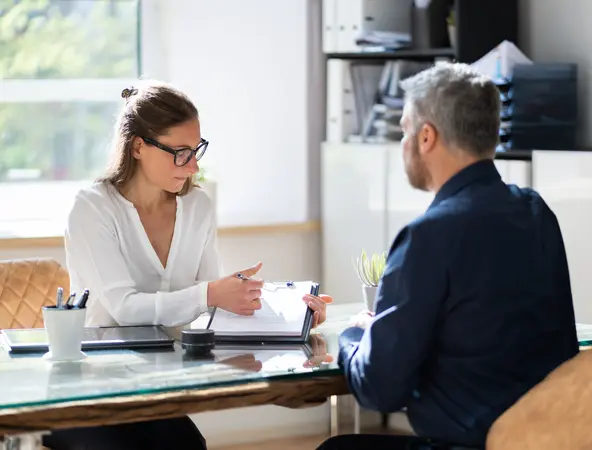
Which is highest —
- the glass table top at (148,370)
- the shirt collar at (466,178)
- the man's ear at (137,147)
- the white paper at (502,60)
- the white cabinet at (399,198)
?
the white paper at (502,60)

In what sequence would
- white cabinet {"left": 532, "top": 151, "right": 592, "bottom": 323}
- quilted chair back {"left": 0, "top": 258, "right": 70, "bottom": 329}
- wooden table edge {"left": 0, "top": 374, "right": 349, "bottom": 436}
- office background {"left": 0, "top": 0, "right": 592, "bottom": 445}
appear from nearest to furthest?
wooden table edge {"left": 0, "top": 374, "right": 349, "bottom": 436} < quilted chair back {"left": 0, "top": 258, "right": 70, "bottom": 329} < white cabinet {"left": 532, "top": 151, "right": 592, "bottom": 323} < office background {"left": 0, "top": 0, "right": 592, "bottom": 445}

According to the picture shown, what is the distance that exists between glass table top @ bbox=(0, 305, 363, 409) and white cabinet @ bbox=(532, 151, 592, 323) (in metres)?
1.43

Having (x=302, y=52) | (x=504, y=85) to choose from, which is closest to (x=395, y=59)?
(x=302, y=52)

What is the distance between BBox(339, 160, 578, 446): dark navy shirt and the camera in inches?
82.5

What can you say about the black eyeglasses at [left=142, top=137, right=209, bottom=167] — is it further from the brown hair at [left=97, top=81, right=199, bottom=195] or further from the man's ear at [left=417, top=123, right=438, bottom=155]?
the man's ear at [left=417, top=123, right=438, bottom=155]

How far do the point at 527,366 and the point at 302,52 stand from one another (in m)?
2.86

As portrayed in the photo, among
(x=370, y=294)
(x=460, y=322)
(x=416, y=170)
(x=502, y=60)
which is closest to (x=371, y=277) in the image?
(x=370, y=294)

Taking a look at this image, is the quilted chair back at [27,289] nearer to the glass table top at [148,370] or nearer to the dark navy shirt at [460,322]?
the glass table top at [148,370]

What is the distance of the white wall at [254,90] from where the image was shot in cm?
479

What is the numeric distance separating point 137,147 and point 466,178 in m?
1.04

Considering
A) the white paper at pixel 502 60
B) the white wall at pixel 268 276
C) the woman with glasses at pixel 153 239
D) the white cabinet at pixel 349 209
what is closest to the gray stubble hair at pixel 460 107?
the woman with glasses at pixel 153 239

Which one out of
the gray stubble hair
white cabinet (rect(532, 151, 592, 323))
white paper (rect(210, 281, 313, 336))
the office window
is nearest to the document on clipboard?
white paper (rect(210, 281, 313, 336))

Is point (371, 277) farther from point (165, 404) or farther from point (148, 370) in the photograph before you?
point (165, 404)

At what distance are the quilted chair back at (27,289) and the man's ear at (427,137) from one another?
1.31 m
